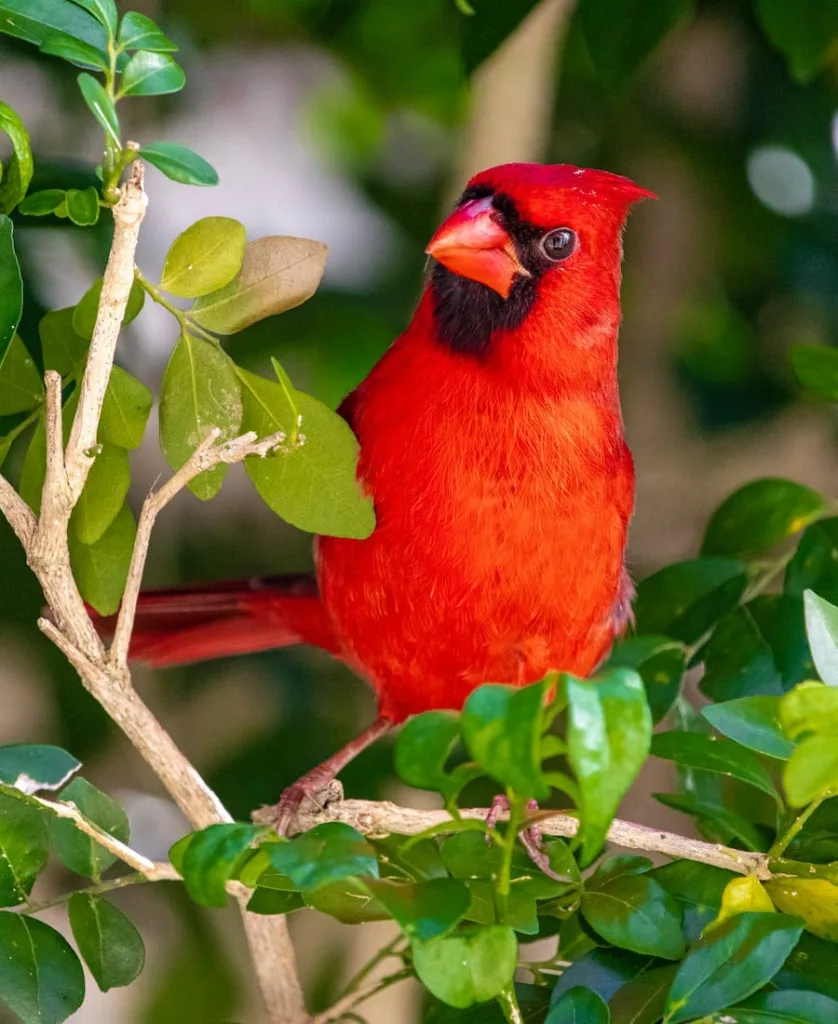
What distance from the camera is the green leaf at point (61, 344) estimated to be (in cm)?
112

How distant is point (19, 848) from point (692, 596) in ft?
2.48

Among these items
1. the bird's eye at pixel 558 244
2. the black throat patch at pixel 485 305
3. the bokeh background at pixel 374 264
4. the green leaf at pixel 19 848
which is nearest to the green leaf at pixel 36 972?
the green leaf at pixel 19 848

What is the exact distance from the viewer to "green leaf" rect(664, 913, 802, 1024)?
0.83 meters

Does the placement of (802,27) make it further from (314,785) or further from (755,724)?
(314,785)

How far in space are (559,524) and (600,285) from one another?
26cm

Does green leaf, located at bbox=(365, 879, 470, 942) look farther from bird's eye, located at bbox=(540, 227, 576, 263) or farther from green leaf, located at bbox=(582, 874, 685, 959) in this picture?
bird's eye, located at bbox=(540, 227, 576, 263)

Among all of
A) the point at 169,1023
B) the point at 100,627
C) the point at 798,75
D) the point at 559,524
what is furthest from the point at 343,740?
the point at 798,75

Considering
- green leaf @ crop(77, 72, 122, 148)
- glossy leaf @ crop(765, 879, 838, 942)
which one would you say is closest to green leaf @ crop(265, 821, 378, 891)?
glossy leaf @ crop(765, 879, 838, 942)

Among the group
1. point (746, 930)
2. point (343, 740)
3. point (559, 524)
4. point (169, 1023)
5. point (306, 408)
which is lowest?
point (169, 1023)

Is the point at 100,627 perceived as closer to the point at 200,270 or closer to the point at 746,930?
the point at 200,270

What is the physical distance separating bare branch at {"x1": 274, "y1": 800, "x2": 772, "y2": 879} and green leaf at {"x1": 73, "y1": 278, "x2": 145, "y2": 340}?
0.44 m

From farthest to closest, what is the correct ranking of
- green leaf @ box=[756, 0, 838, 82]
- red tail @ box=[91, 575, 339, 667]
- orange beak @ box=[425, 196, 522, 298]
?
red tail @ box=[91, 575, 339, 667] → green leaf @ box=[756, 0, 838, 82] → orange beak @ box=[425, 196, 522, 298]

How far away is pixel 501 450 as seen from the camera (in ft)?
4.21

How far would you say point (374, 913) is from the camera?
931mm
